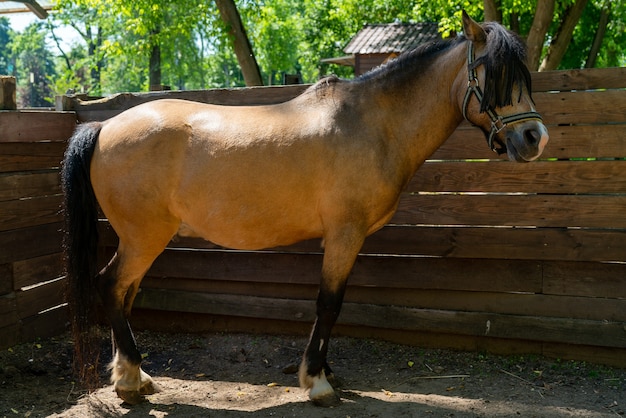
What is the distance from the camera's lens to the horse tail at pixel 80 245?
406 centimetres

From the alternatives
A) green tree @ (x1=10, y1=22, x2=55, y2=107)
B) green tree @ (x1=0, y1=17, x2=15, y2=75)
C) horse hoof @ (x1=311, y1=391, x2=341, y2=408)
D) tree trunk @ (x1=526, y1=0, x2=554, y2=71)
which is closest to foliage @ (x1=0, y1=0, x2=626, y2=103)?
tree trunk @ (x1=526, y1=0, x2=554, y2=71)

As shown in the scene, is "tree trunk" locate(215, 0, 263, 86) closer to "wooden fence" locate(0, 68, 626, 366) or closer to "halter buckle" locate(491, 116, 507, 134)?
"wooden fence" locate(0, 68, 626, 366)

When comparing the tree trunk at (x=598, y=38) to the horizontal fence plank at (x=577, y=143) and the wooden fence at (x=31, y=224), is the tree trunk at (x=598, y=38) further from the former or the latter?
the wooden fence at (x=31, y=224)

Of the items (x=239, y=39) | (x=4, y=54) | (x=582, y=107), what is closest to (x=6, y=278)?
(x=582, y=107)

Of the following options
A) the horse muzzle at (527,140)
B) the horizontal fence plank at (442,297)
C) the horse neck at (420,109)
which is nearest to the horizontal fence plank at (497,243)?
the horizontal fence plank at (442,297)

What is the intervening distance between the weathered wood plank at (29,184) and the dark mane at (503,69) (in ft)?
11.6

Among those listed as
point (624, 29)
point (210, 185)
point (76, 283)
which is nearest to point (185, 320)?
point (76, 283)

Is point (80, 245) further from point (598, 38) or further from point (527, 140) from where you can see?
point (598, 38)

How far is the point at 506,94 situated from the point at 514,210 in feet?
4.12

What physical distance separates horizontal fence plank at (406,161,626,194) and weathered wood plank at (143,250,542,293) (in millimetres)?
559

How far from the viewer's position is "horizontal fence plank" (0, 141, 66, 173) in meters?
4.75

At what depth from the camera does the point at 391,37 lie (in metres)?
18.7

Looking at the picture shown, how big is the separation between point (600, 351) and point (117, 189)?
11.7ft

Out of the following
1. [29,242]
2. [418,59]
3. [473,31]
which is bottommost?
[29,242]
